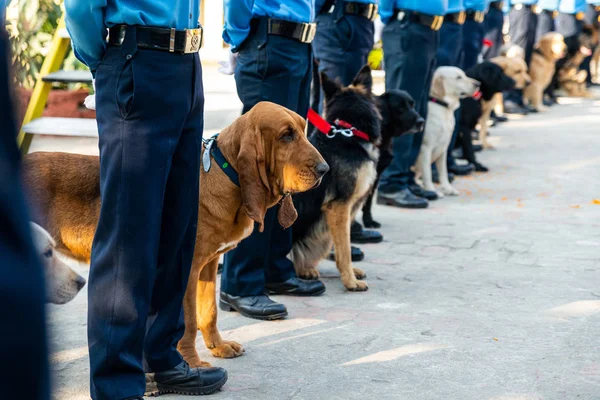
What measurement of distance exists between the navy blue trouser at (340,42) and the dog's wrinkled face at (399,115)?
35 centimetres

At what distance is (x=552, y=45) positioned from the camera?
45.4ft

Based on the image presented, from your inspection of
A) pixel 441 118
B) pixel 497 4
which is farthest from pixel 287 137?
pixel 497 4

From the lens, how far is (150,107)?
8.82 feet

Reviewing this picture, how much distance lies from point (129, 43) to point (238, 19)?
155 centimetres

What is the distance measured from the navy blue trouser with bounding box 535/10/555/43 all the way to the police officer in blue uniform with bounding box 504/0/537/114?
436 mm

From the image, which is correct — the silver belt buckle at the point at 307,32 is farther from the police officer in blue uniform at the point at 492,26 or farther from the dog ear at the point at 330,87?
the police officer in blue uniform at the point at 492,26

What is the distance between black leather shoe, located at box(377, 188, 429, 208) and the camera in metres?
7.28

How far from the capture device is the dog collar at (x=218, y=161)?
11.2 feet

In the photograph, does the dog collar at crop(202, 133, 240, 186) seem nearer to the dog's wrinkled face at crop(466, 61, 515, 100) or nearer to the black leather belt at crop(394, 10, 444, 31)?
the black leather belt at crop(394, 10, 444, 31)

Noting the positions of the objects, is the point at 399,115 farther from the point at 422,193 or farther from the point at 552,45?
the point at 552,45

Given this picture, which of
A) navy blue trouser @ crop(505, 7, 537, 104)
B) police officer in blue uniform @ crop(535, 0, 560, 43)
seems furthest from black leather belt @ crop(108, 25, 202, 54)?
police officer in blue uniform @ crop(535, 0, 560, 43)

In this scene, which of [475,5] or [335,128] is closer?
[335,128]

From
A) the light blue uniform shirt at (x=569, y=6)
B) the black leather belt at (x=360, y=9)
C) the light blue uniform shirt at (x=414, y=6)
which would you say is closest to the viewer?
the black leather belt at (x=360, y=9)

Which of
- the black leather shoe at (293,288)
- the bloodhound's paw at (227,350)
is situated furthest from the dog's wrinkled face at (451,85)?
the bloodhound's paw at (227,350)
